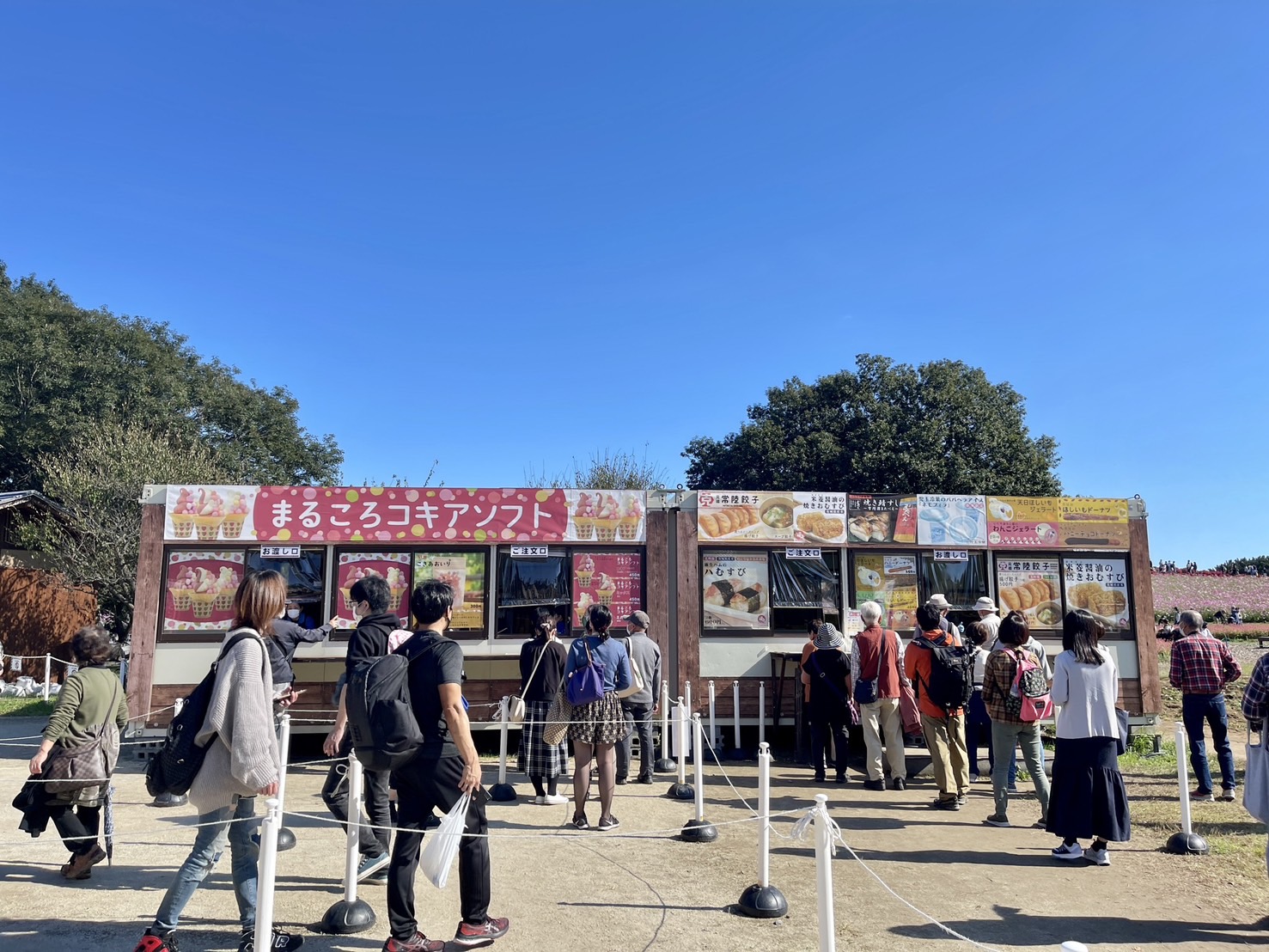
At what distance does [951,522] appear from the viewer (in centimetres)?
1169

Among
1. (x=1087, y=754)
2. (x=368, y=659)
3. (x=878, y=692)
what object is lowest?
(x=1087, y=754)

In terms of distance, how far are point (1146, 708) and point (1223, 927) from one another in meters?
7.34

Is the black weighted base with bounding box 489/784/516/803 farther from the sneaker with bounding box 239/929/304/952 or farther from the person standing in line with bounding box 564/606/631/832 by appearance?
the sneaker with bounding box 239/929/304/952

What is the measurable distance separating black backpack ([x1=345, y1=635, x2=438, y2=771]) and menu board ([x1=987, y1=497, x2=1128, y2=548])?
944 cm

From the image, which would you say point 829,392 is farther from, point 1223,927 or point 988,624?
point 1223,927

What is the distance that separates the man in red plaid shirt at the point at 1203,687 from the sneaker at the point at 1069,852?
2.69 m

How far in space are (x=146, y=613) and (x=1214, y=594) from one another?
3672 cm

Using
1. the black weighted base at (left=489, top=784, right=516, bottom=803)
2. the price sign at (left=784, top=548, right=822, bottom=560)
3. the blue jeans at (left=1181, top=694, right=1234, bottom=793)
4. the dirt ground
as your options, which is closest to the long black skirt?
the dirt ground

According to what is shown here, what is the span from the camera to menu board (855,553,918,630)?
11508 mm

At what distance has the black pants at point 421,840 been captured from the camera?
13.9 feet

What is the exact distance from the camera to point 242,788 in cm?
408

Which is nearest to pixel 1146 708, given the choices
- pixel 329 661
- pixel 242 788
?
pixel 329 661

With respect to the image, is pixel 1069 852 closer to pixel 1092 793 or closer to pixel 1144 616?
pixel 1092 793

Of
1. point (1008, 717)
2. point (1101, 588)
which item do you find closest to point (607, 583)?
point (1008, 717)
